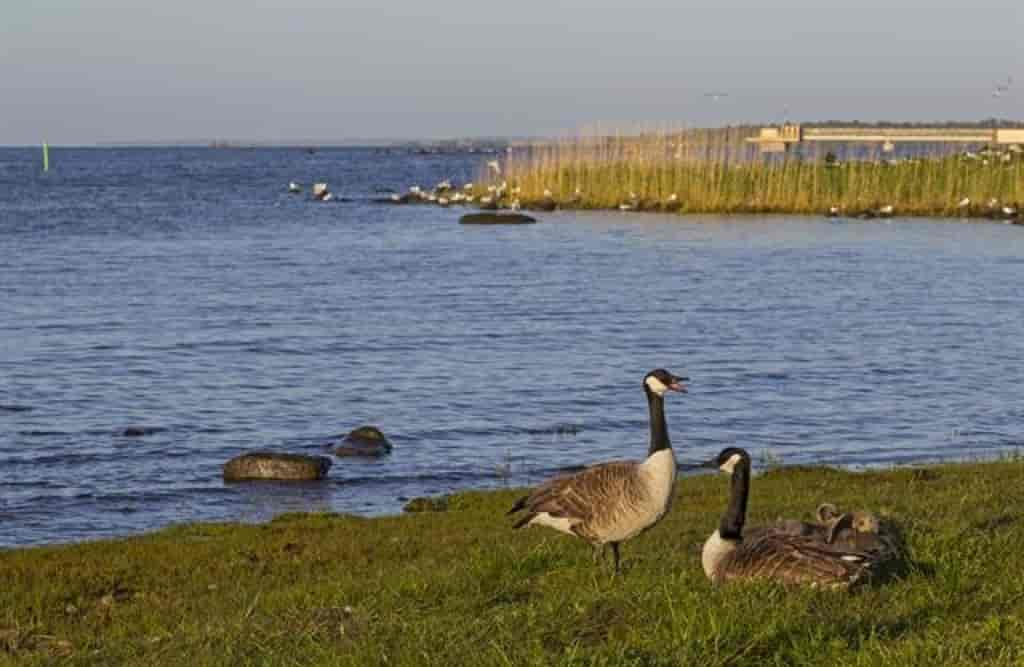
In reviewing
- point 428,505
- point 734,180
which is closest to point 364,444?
point 428,505

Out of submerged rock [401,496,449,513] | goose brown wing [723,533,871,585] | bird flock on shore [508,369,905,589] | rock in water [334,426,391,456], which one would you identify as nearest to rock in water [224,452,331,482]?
rock in water [334,426,391,456]

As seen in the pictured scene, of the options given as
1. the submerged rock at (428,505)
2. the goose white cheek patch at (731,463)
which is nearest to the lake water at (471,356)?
the submerged rock at (428,505)

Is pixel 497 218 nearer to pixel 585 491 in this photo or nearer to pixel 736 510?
pixel 585 491

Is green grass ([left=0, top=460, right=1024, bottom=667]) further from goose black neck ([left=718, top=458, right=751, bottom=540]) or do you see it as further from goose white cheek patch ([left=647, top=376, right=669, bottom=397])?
goose white cheek patch ([left=647, top=376, right=669, bottom=397])

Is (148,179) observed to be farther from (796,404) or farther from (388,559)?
(388,559)

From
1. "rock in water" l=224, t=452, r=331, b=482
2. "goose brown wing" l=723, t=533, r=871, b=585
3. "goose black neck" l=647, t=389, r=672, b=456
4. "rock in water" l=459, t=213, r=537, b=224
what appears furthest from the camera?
"rock in water" l=459, t=213, r=537, b=224

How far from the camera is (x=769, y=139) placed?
150 m

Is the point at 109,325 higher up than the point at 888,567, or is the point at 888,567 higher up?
the point at 888,567

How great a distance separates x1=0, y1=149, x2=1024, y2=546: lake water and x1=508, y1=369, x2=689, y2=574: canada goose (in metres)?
8.99

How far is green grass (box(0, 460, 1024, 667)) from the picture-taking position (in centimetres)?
891

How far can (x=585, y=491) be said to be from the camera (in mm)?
12039

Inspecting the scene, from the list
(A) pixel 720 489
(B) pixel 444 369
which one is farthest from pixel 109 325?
(A) pixel 720 489

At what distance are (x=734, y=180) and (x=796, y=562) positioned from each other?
67.7 meters

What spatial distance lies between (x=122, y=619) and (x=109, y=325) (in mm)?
28031
